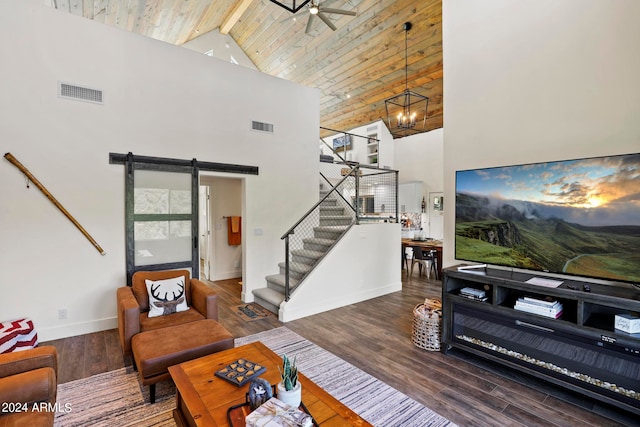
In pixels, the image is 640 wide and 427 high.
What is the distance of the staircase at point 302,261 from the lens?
4727 mm

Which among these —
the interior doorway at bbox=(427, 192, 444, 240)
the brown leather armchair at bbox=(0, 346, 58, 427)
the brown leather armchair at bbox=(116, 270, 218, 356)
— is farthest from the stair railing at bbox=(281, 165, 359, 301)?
the interior doorway at bbox=(427, 192, 444, 240)

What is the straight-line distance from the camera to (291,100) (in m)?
5.67

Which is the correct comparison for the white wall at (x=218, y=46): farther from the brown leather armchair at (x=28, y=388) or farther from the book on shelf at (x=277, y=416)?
the book on shelf at (x=277, y=416)

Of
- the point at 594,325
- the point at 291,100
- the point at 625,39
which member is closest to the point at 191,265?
the point at 291,100

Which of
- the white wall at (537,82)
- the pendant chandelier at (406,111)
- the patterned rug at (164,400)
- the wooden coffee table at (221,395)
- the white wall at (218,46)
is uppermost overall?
the white wall at (218,46)

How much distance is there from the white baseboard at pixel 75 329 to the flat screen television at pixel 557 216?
4.54 meters

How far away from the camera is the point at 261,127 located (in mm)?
5305

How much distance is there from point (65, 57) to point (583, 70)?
18.5 feet

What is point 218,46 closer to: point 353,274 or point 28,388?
point 353,274

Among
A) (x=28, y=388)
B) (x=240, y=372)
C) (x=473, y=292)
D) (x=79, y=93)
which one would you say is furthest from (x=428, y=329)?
(x=79, y=93)

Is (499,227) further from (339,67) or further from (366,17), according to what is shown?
(339,67)

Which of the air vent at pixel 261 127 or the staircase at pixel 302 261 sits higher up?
the air vent at pixel 261 127

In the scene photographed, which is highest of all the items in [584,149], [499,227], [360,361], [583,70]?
[583,70]

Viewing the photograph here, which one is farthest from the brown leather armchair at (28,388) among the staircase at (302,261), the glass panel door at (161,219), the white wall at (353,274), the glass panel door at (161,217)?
the staircase at (302,261)
